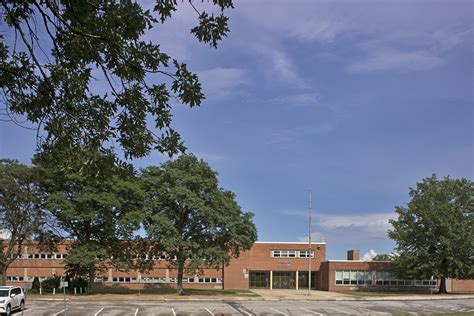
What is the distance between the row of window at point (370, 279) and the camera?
7344 cm

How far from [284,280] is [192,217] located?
2882 centimetres

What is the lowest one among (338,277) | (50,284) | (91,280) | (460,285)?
(460,285)

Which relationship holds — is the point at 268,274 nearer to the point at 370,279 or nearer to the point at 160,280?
the point at 370,279

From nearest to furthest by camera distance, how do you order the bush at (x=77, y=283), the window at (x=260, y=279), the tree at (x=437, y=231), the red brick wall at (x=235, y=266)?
the bush at (x=77, y=283)
the tree at (x=437, y=231)
the red brick wall at (x=235, y=266)
the window at (x=260, y=279)

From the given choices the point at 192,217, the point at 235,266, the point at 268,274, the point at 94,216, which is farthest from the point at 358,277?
the point at 94,216

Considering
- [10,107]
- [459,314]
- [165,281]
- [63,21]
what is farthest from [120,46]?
[165,281]

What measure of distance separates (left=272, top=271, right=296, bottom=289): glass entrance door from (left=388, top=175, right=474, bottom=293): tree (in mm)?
15744

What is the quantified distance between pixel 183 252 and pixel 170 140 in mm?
45997

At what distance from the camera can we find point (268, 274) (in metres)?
77.0

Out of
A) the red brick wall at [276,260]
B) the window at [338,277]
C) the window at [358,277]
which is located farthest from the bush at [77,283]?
the window at [358,277]

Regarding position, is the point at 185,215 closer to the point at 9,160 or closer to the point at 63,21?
the point at 9,160

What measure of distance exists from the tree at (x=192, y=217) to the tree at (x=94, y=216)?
211 cm

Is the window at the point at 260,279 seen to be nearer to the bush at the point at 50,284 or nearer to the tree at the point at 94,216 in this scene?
the tree at the point at 94,216

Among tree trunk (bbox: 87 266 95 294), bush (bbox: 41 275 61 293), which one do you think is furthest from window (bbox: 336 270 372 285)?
bush (bbox: 41 275 61 293)
